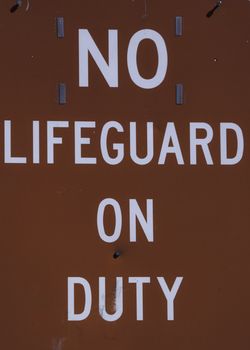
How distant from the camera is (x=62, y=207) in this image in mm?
1812

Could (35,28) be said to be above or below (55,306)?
above

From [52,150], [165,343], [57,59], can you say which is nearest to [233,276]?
[165,343]

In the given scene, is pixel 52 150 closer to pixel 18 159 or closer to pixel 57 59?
pixel 18 159

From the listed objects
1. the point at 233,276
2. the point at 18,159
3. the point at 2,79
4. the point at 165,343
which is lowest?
the point at 165,343

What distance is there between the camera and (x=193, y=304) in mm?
1822

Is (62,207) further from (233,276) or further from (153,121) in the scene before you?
(233,276)

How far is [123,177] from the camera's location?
6.01 ft

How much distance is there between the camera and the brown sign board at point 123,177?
1.80m

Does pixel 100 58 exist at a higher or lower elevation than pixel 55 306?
higher

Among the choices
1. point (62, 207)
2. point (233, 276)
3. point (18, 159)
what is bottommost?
point (233, 276)

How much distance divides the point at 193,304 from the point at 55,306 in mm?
342

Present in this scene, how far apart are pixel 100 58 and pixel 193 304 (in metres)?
0.66

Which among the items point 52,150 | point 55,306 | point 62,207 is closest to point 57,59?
point 52,150

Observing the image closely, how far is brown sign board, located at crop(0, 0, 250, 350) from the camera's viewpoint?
180cm
